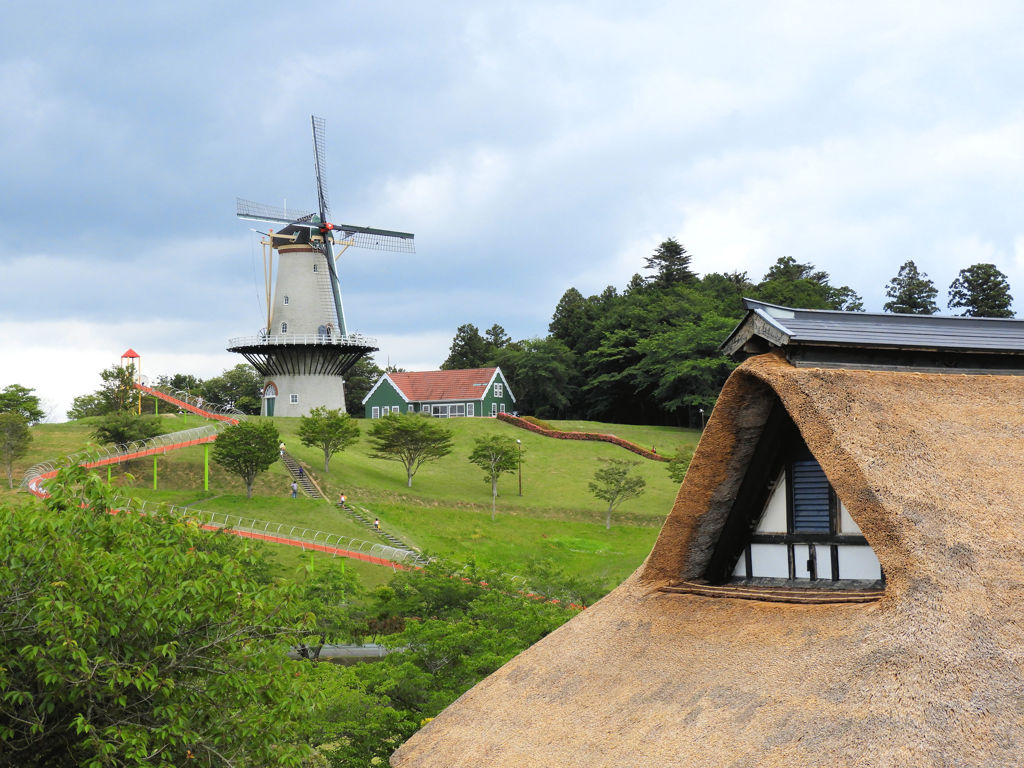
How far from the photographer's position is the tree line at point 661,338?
7112 centimetres

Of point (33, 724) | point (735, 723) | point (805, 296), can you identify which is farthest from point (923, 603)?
point (805, 296)

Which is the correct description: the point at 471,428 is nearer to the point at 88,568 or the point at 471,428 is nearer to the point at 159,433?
the point at 159,433

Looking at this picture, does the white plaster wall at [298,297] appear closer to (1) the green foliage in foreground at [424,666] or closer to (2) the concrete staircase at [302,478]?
(2) the concrete staircase at [302,478]

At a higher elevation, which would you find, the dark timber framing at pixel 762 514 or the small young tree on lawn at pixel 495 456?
the dark timber framing at pixel 762 514

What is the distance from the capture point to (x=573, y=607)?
22.1 meters

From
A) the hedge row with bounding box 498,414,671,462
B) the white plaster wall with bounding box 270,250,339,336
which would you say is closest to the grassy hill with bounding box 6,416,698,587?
the hedge row with bounding box 498,414,671,462

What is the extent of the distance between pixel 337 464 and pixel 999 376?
44061 millimetres

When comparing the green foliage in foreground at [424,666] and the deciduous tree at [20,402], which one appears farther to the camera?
the deciduous tree at [20,402]

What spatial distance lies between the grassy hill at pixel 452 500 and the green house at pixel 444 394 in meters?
13.1

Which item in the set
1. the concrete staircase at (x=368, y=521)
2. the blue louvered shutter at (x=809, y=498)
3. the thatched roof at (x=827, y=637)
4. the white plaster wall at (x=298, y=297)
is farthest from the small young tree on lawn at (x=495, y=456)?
the blue louvered shutter at (x=809, y=498)

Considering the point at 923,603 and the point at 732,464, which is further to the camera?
the point at 732,464

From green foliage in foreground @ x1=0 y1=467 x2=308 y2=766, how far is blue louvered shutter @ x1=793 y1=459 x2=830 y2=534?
5.39 meters

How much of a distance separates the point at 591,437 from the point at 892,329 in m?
53.0

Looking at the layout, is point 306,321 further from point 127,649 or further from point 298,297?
point 127,649
